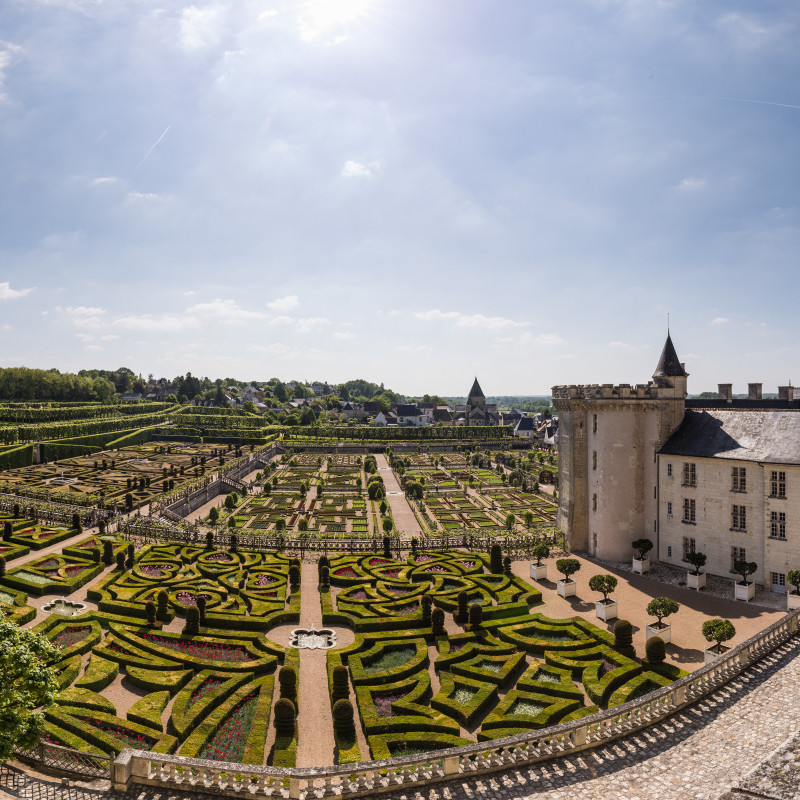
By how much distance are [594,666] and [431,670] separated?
6.98 metres

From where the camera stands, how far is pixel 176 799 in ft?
46.4

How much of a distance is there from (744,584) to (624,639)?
11741 mm

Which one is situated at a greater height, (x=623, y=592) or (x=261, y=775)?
(x=261, y=775)

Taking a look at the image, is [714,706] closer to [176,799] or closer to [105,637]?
[176,799]

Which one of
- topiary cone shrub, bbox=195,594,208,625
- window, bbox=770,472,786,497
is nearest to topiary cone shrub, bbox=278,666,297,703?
topiary cone shrub, bbox=195,594,208,625

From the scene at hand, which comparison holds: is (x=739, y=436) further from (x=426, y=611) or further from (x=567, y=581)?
(x=426, y=611)

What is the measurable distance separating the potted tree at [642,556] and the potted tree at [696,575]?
3.03 metres

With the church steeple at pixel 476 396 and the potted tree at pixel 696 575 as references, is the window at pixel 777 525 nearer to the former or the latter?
the potted tree at pixel 696 575

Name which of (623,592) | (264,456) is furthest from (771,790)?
(264,456)

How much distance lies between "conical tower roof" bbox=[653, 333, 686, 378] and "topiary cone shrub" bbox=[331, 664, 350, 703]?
31.2m

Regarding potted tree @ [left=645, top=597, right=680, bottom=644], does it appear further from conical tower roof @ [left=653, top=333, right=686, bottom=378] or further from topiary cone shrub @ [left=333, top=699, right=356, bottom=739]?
conical tower roof @ [left=653, top=333, right=686, bottom=378]

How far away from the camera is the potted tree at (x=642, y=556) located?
37.2m

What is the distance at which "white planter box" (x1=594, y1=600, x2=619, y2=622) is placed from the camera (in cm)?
2889

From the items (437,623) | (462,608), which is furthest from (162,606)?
(462,608)
